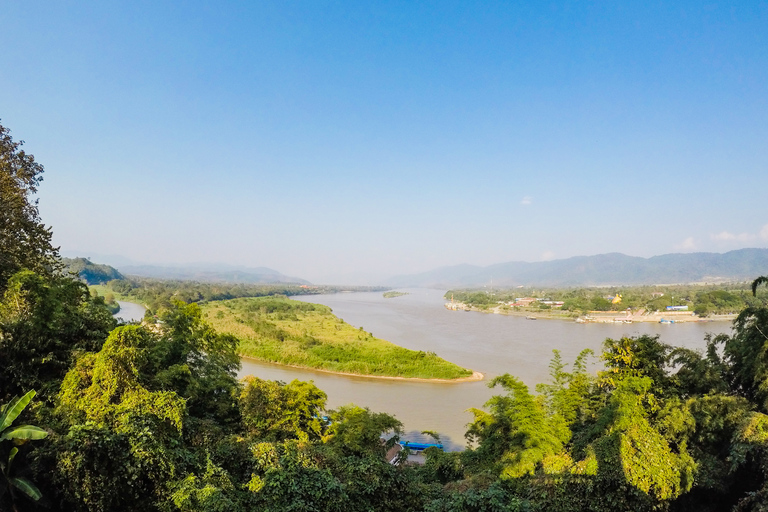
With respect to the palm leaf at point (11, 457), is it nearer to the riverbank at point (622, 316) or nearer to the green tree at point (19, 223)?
the green tree at point (19, 223)

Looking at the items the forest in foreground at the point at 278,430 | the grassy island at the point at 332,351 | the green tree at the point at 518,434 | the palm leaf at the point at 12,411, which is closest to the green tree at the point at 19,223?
the forest in foreground at the point at 278,430

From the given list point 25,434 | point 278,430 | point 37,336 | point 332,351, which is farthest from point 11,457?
point 332,351

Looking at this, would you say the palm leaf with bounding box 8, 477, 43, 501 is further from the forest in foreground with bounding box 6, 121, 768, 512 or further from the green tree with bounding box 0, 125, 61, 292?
the green tree with bounding box 0, 125, 61, 292

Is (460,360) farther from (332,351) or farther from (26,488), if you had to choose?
(26,488)

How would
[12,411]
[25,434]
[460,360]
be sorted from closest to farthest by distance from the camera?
1. [25,434]
2. [12,411]
3. [460,360]

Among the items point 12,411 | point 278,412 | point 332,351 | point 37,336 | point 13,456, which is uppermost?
point 37,336

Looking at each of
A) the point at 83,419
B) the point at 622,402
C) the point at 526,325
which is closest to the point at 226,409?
the point at 83,419

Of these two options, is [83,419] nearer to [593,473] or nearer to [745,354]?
[593,473]
